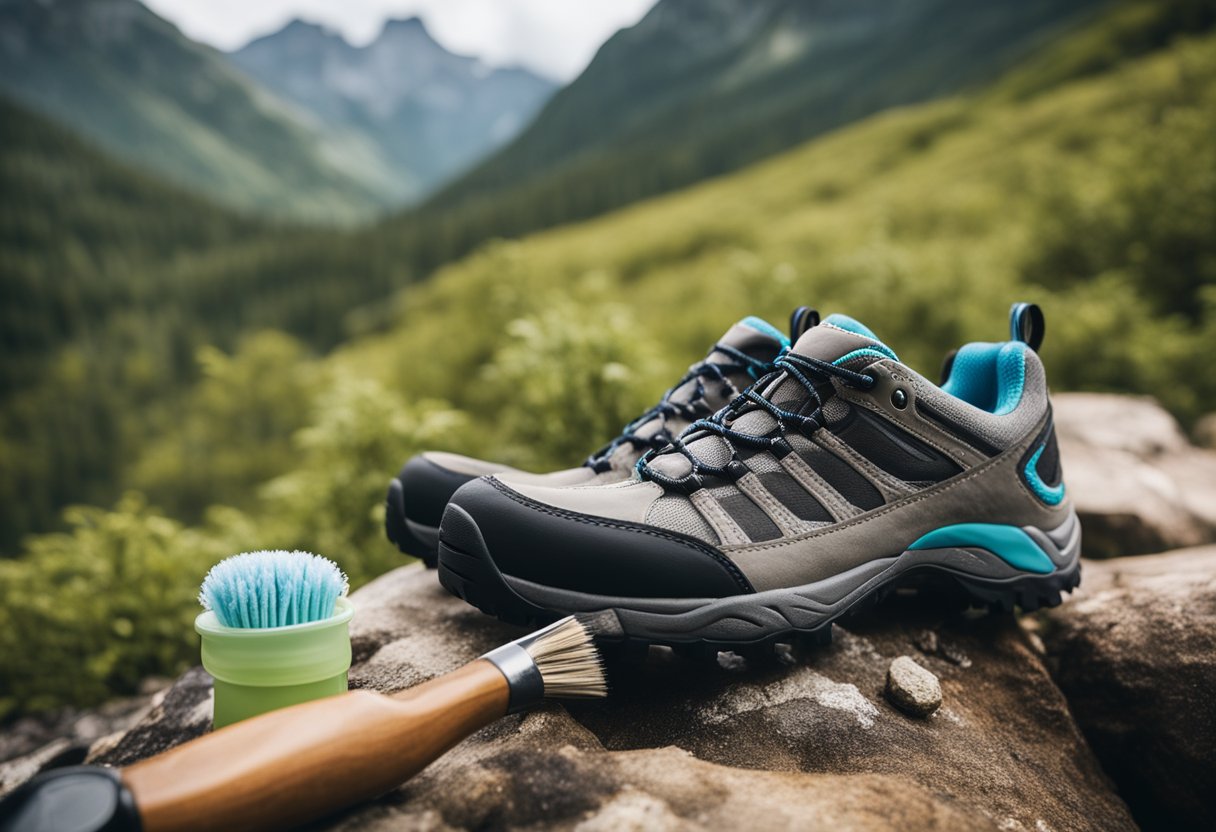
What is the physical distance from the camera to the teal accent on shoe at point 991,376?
2.58 metres

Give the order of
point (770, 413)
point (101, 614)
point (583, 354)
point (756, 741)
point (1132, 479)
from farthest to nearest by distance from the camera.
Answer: point (583, 354) < point (101, 614) < point (1132, 479) < point (770, 413) < point (756, 741)

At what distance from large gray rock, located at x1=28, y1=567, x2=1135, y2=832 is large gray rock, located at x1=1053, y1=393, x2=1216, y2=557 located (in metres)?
1.68

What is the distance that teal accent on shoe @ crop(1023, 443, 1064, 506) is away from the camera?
97.8 inches

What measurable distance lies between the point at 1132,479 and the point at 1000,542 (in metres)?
2.61

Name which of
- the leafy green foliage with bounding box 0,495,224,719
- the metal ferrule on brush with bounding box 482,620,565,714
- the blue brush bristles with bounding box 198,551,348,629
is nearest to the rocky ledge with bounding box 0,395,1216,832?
the metal ferrule on brush with bounding box 482,620,565,714

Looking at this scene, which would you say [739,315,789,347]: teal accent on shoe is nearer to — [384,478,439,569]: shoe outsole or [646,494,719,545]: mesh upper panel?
[646,494,719,545]: mesh upper panel

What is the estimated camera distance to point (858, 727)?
198 centimetres

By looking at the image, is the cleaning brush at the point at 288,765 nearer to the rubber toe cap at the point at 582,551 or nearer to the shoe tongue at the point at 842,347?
the rubber toe cap at the point at 582,551

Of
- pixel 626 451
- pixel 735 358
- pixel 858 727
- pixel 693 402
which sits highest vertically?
pixel 735 358

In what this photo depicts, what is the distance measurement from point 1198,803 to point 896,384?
1550 mm

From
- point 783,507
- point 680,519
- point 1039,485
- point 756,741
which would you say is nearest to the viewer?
point 756,741

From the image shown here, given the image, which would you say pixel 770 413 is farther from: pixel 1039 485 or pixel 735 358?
pixel 1039 485

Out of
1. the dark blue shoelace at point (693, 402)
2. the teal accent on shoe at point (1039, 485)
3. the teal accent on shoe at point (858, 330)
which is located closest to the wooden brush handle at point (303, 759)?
the dark blue shoelace at point (693, 402)

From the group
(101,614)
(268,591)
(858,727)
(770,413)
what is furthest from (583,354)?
(268,591)
